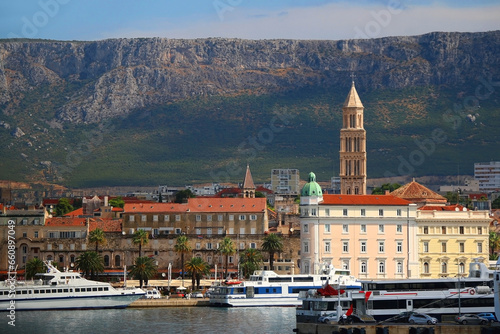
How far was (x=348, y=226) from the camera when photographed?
15900 centimetres

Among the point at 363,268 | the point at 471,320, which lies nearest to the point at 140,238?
the point at 363,268

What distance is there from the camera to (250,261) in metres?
165

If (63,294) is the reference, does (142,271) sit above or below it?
above

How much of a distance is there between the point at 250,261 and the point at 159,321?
127ft

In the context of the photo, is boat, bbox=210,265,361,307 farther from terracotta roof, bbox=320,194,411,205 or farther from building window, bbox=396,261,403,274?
terracotta roof, bbox=320,194,411,205

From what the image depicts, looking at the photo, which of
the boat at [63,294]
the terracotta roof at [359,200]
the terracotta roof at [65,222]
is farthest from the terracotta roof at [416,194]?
the boat at [63,294]

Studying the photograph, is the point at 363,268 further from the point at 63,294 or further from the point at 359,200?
the point at 63,294

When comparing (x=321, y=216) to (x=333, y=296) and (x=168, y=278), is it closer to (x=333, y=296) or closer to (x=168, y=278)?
(x=168, y=278)

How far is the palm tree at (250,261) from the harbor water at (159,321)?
67.3ft

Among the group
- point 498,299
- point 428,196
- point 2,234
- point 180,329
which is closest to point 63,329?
point 180,329

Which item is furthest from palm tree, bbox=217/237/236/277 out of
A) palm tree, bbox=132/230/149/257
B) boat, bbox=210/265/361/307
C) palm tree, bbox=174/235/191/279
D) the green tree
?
the green tree

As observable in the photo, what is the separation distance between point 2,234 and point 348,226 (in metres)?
49.1

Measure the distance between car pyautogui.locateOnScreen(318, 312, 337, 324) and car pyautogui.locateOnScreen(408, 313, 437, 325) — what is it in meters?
6.51

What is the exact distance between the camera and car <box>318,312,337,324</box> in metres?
106
